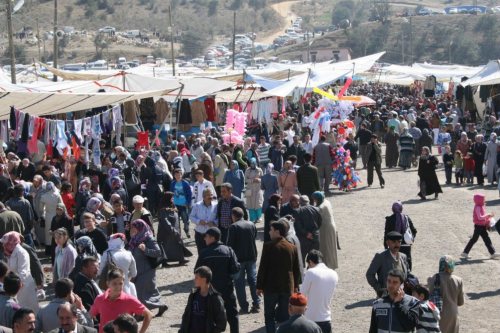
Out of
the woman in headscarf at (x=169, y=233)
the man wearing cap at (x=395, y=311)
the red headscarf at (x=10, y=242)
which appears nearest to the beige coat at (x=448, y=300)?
the man wearing cap at (x=395, y=311)

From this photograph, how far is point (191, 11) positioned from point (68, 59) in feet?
178

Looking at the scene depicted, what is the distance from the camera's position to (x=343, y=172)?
22719 mm

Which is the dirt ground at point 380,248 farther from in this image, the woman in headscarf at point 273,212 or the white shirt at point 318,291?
the white shirt at point 318,291

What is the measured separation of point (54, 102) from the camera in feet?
63.6

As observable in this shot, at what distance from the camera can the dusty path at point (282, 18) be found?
159375 millimetres

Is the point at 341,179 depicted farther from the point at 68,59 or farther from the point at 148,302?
the point at 68,59

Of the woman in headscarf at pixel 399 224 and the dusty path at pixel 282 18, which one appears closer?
the woman in headscarf at pixel 399 224

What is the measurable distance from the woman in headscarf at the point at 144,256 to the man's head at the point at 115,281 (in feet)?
9.19

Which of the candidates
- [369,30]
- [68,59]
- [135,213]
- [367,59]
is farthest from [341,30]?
[135,213]

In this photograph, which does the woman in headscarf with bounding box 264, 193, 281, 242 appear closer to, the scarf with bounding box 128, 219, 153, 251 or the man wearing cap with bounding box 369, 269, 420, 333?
the scarf with bounding box 128, 219, 153, 251

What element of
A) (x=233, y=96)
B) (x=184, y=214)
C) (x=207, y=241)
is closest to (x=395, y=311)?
(x=207, y=241)

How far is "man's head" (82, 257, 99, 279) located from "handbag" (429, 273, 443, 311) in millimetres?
3181


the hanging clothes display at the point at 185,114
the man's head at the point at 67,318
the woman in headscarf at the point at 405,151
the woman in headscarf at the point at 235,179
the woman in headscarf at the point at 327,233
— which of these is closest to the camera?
the man's head at the point at 67,318

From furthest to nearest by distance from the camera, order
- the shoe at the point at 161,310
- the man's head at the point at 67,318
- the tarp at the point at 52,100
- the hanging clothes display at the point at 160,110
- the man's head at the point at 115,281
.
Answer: the hanging clothes display at the point at 160,110 → the tarp at the point at 52,100 → the shoe at the point at 161,310 → the man's head at the point at 115,281 → the man's head at the point at 67,318
